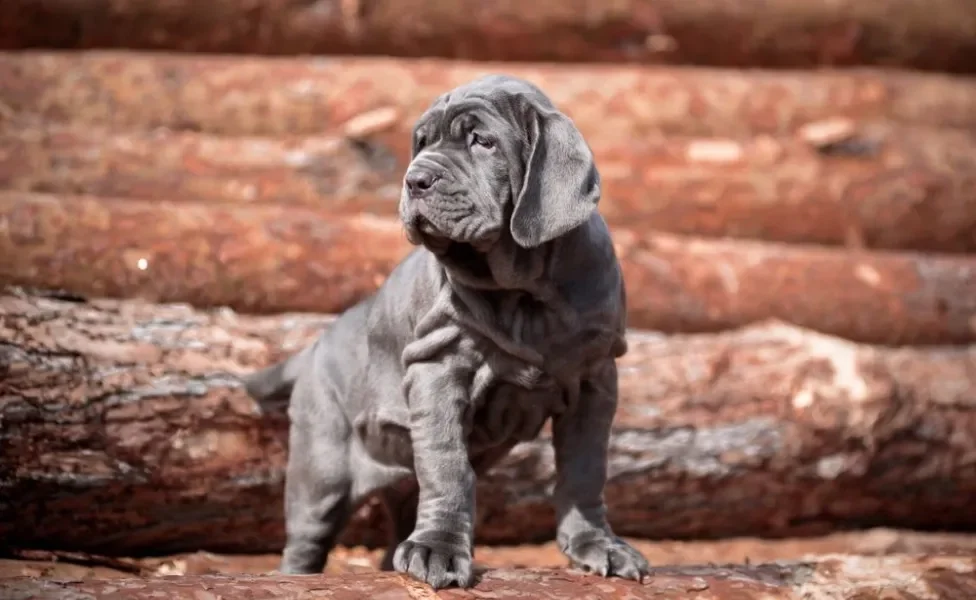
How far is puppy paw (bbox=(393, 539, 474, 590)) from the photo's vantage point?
298 centimetres

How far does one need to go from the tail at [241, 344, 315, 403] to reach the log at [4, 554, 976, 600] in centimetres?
101

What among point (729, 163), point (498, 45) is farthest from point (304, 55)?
point (729, 163)

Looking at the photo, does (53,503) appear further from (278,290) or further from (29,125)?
(29,125)

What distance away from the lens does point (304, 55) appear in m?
5.77

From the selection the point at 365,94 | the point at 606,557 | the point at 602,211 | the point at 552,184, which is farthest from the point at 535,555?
the point at 365,94

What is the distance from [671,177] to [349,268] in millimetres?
1736

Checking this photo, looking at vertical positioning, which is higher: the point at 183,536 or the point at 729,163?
the point at 729,163

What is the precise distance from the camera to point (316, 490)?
142 inches

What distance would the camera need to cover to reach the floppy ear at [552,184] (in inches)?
117

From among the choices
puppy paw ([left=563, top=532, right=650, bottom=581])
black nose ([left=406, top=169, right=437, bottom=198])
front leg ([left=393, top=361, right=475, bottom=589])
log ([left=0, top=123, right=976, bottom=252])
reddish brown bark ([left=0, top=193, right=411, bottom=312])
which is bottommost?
puppy paw ([left=563, top=532, right=650, bottom=581])

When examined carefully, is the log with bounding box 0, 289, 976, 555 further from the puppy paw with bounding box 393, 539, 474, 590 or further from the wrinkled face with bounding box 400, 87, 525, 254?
the wrinkled face with bounding box 400, 87, 525, 254

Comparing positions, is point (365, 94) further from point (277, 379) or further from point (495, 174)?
point (495, 174)

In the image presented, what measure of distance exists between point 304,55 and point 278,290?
1681 mm

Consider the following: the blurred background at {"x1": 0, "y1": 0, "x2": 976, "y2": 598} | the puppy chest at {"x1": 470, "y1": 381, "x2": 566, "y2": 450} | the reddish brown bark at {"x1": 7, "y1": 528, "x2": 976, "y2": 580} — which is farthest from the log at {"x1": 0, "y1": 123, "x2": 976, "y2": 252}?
the puppy chest at {"x1": 470, "y1": 381, "x2": 566, "y2": 450}
